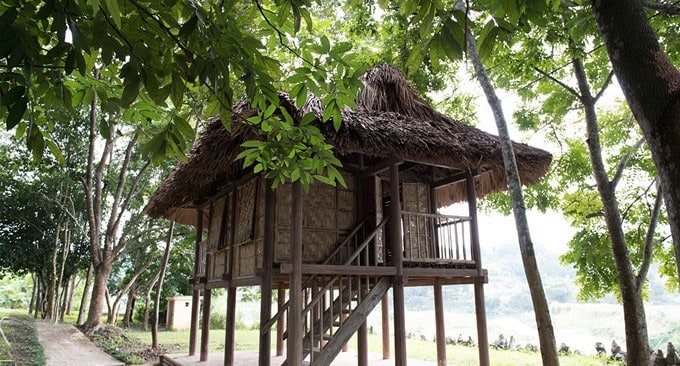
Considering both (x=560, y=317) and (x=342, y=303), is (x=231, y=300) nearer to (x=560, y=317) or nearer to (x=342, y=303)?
(x=342, y=303)

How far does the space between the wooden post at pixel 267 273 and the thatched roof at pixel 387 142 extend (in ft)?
3.16

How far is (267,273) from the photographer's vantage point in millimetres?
6691

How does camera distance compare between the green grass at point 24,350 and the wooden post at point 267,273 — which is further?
the green grass at point 24,350

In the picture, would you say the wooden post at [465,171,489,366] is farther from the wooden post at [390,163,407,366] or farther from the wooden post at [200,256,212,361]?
the wooden post at [200,256,212,361]

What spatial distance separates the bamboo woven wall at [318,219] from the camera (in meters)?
7.07

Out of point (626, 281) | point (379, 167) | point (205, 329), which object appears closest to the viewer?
point (626, 281)

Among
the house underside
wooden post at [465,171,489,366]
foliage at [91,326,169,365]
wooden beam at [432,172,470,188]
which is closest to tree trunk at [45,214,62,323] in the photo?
foliage at [91,326,169,365]

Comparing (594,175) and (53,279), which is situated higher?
(594,175)

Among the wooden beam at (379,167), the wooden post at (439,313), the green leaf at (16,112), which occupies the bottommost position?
the wooden post at (439,313)

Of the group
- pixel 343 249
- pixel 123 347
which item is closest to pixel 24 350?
pixel 123 347

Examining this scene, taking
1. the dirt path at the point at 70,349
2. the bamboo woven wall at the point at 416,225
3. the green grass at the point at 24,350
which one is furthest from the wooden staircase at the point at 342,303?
the dirt path at the point at 70,349

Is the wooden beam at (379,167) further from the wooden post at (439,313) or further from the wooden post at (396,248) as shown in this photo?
the wooden post at (439,313)

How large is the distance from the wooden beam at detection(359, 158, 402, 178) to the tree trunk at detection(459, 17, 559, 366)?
5.18 feet

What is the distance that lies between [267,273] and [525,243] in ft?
11.9
